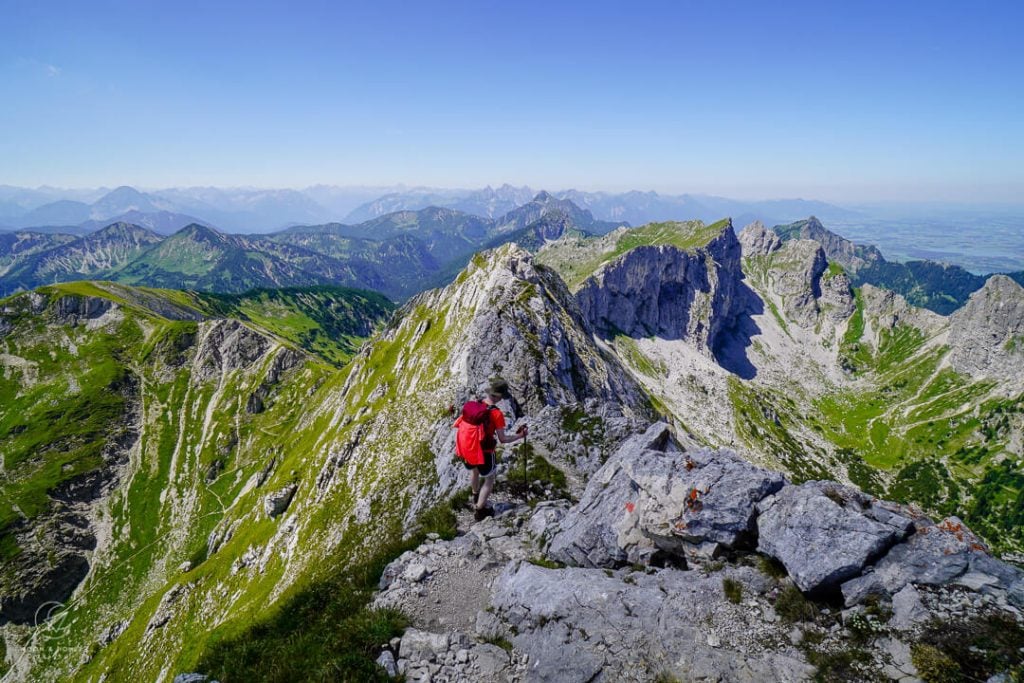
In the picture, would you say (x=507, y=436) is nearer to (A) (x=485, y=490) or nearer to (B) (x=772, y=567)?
(A) (x=485, y=490)

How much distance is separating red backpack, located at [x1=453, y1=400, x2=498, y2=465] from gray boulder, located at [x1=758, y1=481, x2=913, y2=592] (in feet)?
32.6

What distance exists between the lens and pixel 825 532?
13445mm

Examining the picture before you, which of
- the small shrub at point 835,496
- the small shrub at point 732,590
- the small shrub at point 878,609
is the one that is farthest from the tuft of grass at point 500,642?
the small shrub at point 835,496

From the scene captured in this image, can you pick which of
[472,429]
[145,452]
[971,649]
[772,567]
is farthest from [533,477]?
[145,452]

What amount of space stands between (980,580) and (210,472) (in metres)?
171

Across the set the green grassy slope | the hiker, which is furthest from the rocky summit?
the hiker

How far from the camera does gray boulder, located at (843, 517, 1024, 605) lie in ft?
36.9

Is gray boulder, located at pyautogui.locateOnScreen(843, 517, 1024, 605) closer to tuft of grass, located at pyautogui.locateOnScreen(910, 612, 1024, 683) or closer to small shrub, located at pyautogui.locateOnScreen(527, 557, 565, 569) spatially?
tuft of grass, located at pyautogui.locateOnScreen(910, 612, 1024, 683)

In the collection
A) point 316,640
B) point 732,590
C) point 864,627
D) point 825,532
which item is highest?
point 825,532

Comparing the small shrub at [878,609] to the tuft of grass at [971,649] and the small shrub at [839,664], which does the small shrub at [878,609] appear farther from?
the small shrub at [839,664]

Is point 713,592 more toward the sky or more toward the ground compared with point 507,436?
more toward the ground

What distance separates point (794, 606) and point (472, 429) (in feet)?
36.5

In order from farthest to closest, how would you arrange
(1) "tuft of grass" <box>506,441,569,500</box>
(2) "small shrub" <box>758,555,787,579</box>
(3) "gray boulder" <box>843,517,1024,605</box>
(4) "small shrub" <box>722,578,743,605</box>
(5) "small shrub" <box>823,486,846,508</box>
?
1. (1) "tuft of grass" <box>506,441,569,500</box>
2. (5) "small shrub" <box>823,486,846,508</box>
3. (2) "small shrub" <box>758,555,787,579</box>
4. (4) "small shrub" <box>722,578,743,605</box>
5. (3) "gray boulder" <box>843,517,1024,605</box>

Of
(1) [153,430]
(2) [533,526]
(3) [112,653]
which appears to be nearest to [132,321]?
(1) [153,430]
